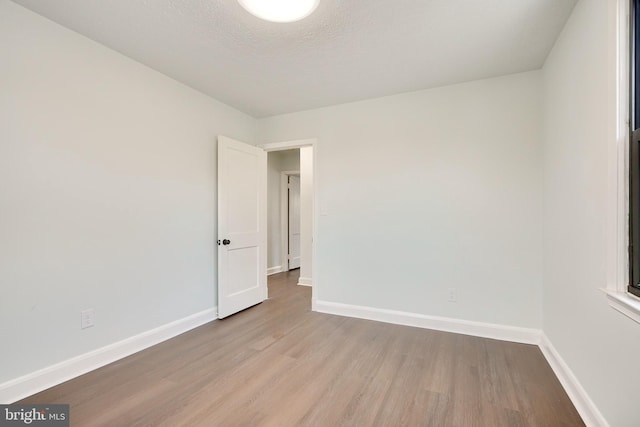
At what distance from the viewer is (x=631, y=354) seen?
1276 mm

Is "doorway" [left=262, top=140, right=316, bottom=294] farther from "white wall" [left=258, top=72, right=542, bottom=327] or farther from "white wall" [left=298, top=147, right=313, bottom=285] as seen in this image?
"white wall" [left=258, top=72, right=542, bottom=327]

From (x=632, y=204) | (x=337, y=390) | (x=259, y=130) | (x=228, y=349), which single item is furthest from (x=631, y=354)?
(x=259, y=130)

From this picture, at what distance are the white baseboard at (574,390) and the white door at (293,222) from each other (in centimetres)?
469

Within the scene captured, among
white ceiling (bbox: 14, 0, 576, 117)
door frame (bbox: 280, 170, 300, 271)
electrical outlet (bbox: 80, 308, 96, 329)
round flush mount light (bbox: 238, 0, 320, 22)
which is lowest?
electrical outlet (bbox: 80, 308, 96, 329)

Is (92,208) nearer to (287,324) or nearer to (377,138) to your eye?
(287,324)

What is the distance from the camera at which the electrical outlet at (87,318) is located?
221 centimetres

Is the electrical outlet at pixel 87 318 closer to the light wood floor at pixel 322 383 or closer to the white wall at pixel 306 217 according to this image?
the light wood floor at pixel 322 383

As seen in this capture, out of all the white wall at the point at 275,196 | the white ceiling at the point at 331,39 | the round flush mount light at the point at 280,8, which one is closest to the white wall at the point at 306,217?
the white wall at the point at 275,196

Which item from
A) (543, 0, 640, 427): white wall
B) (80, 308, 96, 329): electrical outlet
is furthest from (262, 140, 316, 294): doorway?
(543, 0, 640, 427): white wall

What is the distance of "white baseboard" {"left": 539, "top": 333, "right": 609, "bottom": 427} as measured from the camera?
5.15ft

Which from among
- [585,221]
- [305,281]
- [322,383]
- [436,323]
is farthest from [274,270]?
[585,221]

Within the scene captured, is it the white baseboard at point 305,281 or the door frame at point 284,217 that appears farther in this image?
the door frame at point 284,217

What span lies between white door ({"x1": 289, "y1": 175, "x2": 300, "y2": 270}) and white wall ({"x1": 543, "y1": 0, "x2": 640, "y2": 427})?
185 inches

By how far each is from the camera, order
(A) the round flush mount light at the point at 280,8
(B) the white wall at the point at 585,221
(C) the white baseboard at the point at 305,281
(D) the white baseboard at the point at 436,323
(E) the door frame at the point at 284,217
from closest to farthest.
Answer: (B) the white wall at the point at 585,221
(A) the round flush mount light at the point at 280,8
(D) the white baseboard at the point at 436,323
(C) the white baseboard at the point at 305,281
(E) the door frame at the point at 284,217
